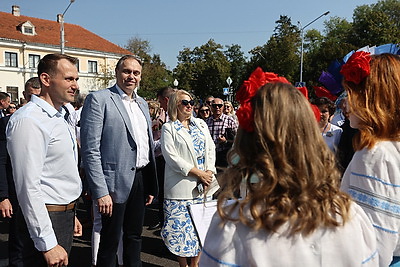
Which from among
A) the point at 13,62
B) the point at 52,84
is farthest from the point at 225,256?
the point at 13,62

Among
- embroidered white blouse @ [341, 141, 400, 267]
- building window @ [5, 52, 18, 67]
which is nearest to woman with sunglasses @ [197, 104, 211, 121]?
embroidered white blouse @ [341, 141, 400, 267]

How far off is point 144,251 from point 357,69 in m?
3.75

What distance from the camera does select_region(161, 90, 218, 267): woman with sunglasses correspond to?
3.80 meters

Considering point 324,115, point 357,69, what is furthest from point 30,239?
point 324,115

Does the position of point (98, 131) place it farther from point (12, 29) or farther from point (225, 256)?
point (12, 29)

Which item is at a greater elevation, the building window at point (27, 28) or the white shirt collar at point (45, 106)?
the building window at point (27, 28)

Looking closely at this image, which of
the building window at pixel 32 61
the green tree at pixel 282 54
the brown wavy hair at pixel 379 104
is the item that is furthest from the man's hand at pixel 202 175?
the building window at pixel 32 61

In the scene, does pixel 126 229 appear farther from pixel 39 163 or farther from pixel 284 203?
pixel 284 203

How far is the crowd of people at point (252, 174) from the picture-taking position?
4.10 feet

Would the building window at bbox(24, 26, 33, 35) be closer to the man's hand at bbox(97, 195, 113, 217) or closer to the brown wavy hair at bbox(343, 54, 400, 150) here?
the man's hand at bbox(97, 195, 113, 217)

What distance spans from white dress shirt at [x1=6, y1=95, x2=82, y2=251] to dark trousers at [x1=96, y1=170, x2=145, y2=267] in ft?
2.76

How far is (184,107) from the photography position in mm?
3943

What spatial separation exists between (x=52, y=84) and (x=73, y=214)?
912mm

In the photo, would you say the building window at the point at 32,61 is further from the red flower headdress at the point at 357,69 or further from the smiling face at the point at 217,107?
the red flower headdress at the point at 357,69
